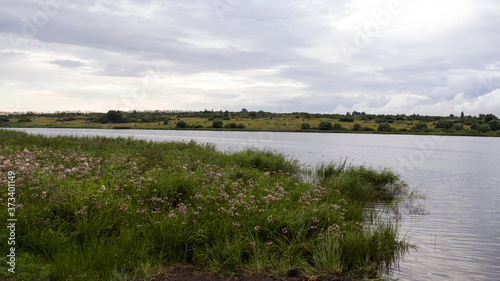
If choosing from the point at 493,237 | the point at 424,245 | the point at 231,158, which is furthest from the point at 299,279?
the point at 231,158

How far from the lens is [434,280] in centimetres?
769

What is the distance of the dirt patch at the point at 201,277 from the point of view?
6.15m

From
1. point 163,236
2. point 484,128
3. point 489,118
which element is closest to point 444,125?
point 484,128

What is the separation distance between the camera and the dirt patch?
615 cm

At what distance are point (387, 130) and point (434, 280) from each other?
420 ft

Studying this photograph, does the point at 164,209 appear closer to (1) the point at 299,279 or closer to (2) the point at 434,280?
(1) the point at 299,279

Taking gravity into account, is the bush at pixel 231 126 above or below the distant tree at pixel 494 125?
below

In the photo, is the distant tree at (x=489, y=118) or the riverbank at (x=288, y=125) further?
the distant tree at (x=489, y=118)

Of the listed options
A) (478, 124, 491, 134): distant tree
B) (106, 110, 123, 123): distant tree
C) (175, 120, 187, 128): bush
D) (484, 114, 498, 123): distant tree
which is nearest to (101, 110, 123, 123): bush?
(106, 110, 123, 123): distant tree

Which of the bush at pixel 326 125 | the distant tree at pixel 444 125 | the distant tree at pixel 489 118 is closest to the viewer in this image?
the distant tree at pixel 444 125

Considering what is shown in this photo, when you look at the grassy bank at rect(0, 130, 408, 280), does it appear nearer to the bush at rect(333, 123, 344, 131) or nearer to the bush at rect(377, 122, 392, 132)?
the bush at rect(333, 123, 344, 131)

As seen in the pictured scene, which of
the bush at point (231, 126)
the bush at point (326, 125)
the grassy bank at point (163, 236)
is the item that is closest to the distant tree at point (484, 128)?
the bush at point (326, 125)

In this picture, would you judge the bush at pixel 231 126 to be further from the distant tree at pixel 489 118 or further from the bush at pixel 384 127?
the distant tree at pixel 489 118

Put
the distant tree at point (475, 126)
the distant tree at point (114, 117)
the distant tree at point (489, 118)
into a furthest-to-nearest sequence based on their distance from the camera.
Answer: the distant tree at point (489, 118) < the distant tree at point (475, 126) < the distant tree at point (114, 117)
